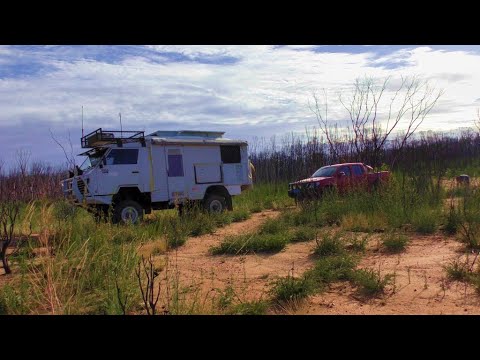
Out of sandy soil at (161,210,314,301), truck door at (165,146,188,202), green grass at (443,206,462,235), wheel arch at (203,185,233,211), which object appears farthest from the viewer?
wheel arch at (203,185,233,211)

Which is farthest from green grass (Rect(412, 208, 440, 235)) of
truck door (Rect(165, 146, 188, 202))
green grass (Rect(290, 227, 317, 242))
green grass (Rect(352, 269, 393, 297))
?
truck door (Rect(165, 146, 188, 202))

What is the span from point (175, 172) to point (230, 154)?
6.68 feet

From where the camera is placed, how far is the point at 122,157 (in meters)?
11.0

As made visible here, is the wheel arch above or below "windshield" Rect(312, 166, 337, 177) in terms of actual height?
below

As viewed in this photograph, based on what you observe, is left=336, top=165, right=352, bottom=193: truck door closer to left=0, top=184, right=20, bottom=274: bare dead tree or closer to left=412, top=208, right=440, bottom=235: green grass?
left=412, top=208, right=440, bottom=235: green grass

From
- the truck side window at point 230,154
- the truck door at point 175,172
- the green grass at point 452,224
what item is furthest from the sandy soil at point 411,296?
the truck side window at point 230,154

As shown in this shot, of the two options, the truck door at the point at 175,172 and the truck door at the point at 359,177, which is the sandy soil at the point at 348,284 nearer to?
the truck door at the point at 359,177

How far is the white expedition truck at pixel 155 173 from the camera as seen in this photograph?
420 inches

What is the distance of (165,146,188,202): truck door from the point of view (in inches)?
455

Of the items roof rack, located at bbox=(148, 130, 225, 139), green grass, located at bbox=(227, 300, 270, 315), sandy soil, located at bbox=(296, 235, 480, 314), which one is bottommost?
sandy soil, located at bbox=(296, 235, 480, 314)

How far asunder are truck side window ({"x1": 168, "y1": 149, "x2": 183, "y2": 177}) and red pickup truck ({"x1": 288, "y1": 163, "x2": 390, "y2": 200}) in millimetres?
3605

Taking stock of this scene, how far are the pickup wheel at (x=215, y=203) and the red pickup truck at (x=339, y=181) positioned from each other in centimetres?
226
